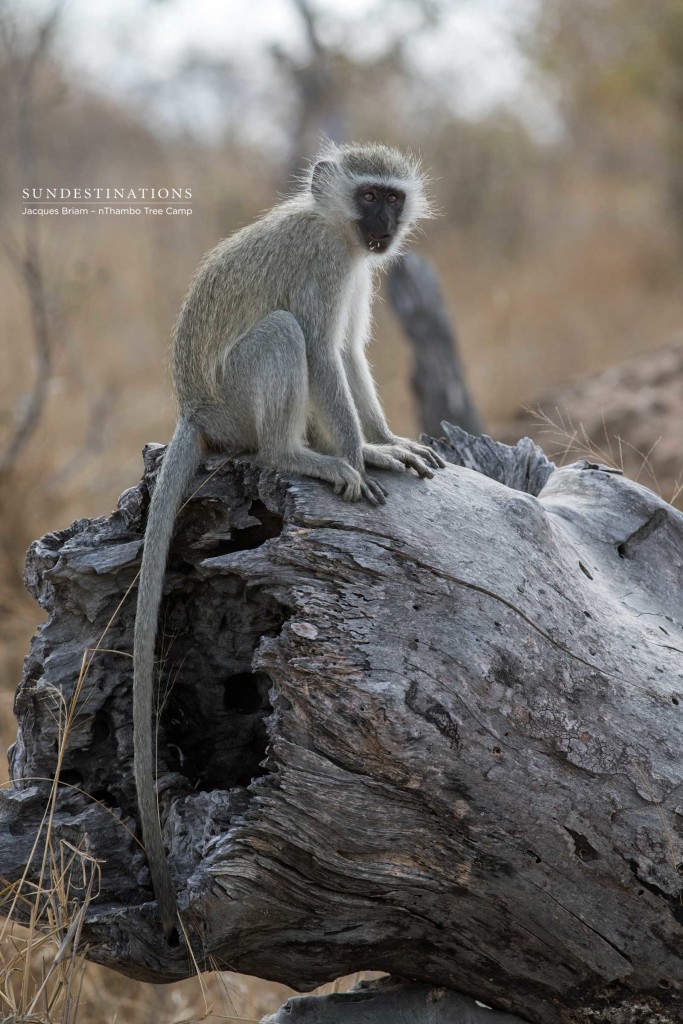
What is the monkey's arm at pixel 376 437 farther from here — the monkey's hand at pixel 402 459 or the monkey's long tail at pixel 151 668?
the monkey's long tail at pixel 151 668

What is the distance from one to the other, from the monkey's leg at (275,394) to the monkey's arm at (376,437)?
0.16m

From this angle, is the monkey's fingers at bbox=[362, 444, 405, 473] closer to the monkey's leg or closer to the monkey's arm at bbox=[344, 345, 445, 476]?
the monkey's arm at bbox=[344, 345, 445, 476]

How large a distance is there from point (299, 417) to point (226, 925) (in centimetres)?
150

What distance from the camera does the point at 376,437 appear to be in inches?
139

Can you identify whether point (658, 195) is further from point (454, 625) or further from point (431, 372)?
point (454, 625)

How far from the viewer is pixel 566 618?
105 inches

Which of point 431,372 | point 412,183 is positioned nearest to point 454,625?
point 412,183

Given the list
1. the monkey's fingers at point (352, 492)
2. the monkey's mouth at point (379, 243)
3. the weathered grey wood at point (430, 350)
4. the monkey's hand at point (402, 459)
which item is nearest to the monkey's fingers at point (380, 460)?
the monkey's hand at point (402, 459)

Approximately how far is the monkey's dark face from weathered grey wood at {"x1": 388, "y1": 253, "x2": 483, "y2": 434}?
3187 millimetres

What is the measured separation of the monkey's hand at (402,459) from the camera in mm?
2982

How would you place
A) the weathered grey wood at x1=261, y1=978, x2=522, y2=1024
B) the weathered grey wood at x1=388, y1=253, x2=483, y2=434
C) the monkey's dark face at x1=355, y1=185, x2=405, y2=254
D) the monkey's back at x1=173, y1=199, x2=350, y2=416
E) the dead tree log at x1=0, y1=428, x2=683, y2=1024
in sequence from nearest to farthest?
the dead tree log at x1=0, y1=428, x2=683, y2=1024, the weathered grey wood at x1=261, y1=978, x2=522, y2=1024, the monkey's back at x1=173, y1=199, x2=350, y2=416, the monkey's dark face at x1=355, y1=185, x2=405, y2=254, the weathered grey wood at x1=388, y1=253, x2=483, y2=434

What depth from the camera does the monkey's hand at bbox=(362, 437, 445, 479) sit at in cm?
298

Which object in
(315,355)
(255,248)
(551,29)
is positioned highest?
(551,29)

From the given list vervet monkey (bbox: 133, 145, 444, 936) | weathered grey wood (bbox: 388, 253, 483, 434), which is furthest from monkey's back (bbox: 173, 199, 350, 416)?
weathered grey wood (bbox: 388, 253, 483, 434)
